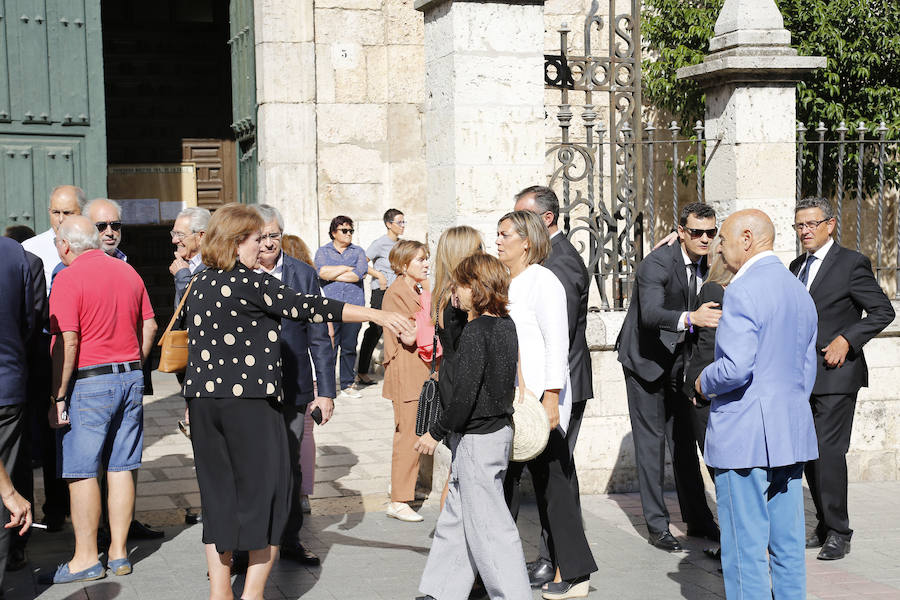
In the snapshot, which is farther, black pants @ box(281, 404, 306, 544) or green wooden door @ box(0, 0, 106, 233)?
green wooden door @ box(0, 0, 106, 233)

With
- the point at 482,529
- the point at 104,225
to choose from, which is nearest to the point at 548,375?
the point at 482,529

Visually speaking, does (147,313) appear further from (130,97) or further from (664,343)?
(130,97)

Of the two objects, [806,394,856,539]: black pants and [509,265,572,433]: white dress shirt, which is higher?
[509,265,572,433]: white dress shirt

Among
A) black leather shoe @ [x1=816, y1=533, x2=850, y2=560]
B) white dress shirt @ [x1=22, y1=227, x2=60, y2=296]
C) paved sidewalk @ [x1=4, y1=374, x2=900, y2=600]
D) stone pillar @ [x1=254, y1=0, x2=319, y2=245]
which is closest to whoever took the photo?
paved sidewalk @ [x1=4, y1=374, x2=900, y2=600]

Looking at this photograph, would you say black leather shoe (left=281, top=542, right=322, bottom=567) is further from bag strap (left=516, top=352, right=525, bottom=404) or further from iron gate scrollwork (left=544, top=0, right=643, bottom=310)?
iron gate scrollwork (left=544, top=0, right=643, bottom=310)

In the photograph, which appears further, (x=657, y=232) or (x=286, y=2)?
(x=657, y=232)

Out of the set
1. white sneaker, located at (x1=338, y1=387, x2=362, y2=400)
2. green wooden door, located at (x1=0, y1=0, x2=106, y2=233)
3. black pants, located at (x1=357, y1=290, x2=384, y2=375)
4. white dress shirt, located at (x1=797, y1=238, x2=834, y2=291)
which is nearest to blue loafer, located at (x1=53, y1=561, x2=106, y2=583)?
white dress shirt, located at (x1=797, y1=238, x2=834, y2=291)

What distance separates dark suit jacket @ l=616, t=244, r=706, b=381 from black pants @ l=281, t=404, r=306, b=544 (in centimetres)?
193

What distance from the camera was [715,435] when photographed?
15.2 ft

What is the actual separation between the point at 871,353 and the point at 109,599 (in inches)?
214

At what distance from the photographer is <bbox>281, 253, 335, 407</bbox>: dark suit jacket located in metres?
5.87

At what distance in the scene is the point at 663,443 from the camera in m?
6.55

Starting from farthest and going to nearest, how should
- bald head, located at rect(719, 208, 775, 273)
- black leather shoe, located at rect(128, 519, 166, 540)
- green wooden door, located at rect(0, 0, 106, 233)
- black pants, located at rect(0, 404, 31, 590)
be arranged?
green wooden door, located at rect(0, 0, 106, 233), black leather shoe, located at rect(128, 519, 166, 540), black pants, located at rect(0, 404, 31, 590), bald head, located at rect(719, 208, 775, 273)

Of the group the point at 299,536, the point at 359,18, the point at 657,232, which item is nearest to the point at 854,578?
the point at 299,536
